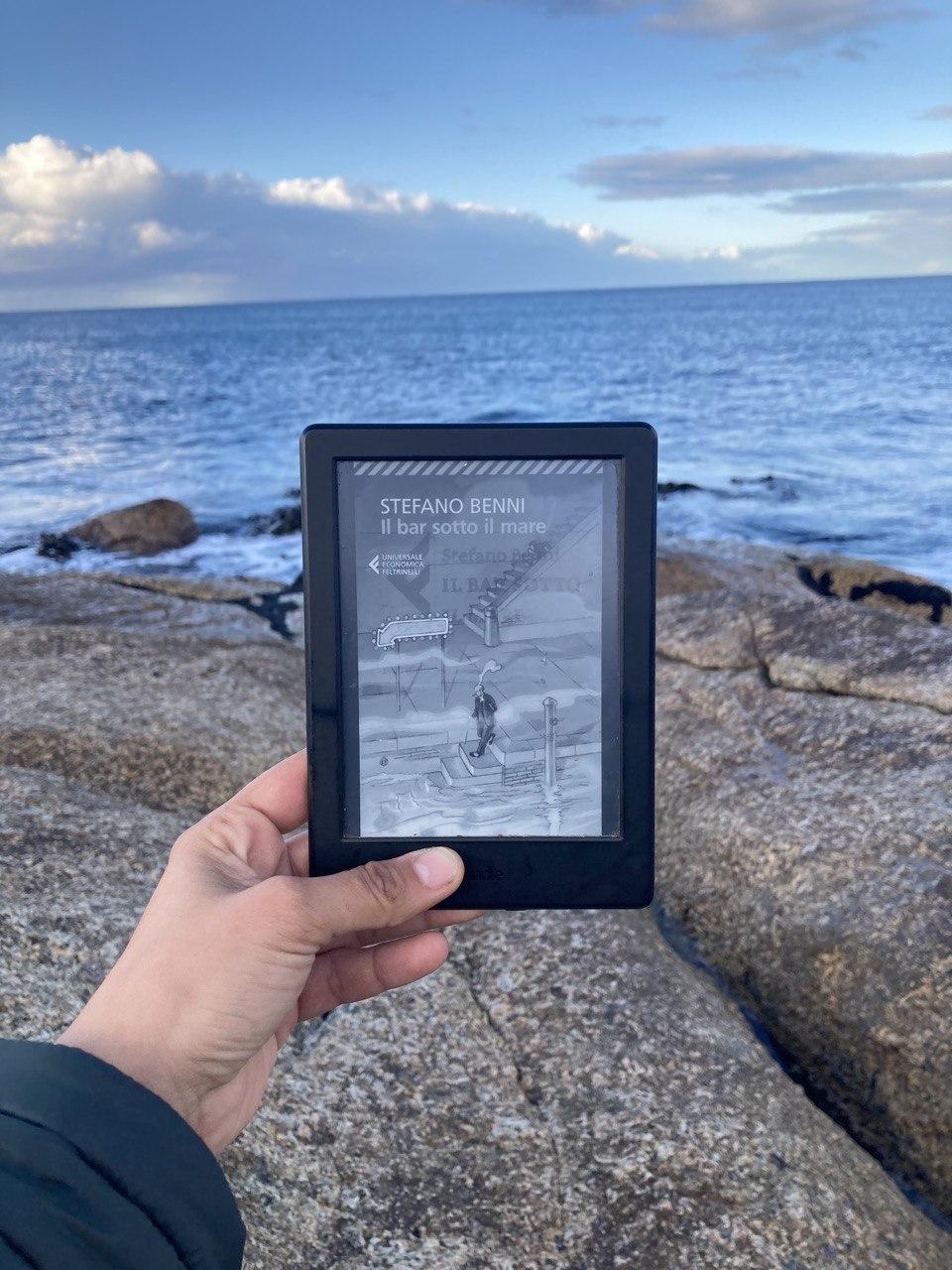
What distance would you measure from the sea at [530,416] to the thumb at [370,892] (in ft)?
25.8

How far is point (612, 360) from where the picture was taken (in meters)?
74.1

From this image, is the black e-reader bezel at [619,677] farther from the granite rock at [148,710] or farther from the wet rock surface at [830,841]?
the granite rock at [148,710]

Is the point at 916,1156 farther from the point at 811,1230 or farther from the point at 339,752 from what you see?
the point at 339,752

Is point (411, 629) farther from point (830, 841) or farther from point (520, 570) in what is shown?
point (830, 841)

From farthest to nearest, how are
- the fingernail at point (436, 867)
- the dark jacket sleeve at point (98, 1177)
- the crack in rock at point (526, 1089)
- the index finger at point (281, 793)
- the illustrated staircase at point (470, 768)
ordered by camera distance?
the crack in rock at point (526, 1089) → the index finger at point (281, 793) → the illustrated staircase at point (470, 768) → the fingernail at point (436, 867) → the dark jacket sleeve at point (98, 1177)

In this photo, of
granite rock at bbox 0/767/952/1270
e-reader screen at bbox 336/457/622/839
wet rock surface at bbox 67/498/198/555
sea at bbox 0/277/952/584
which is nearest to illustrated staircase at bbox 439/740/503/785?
e-reader screen at bbox 336/457/622/839

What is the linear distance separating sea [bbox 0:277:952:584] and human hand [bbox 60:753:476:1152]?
7.83 meters

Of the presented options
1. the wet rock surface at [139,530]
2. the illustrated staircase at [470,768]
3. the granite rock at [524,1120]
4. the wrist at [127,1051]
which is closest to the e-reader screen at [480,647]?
the illustrated staircase at [470,768]

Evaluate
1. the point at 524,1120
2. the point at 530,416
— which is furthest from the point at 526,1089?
the point at 530,416

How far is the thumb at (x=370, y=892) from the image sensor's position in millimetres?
2383

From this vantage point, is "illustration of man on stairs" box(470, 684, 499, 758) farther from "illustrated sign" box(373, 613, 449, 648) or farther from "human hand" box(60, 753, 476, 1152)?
"human hand" box(60, 753, 476, 1152)

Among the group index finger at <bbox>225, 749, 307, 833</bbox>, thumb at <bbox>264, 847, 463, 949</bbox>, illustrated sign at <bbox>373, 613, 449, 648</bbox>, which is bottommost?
thumb at <bbox>264, 847, 463, 949</bbox>

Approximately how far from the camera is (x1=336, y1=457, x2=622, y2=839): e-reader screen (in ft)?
8.64

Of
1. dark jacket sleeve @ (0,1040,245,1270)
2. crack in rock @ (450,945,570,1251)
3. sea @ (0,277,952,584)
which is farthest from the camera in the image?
sea @ (0,277,952,584)
